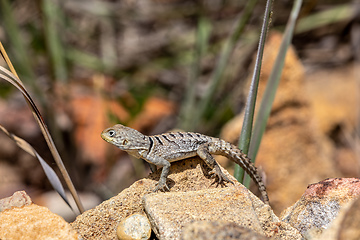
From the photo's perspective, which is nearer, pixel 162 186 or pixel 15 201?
pixel 15 201

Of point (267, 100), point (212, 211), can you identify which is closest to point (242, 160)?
point (267, 100)

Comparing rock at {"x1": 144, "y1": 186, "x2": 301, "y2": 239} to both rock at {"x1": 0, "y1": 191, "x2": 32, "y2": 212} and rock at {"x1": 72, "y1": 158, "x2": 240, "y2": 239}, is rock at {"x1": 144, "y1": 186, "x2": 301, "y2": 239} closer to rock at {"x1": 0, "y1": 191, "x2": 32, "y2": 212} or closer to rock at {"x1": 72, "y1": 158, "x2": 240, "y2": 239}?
rock at {"x1": 72, "y1": 158, "x2": 240, "y2": 239}

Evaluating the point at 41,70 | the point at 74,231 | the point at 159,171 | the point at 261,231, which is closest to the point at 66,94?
the point at 41,70

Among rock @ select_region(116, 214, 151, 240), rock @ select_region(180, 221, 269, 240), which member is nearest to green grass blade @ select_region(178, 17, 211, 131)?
rock @ select_region(116, 214, 151, 240)

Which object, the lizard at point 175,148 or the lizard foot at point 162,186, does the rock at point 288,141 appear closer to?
the lizard at point 175,148

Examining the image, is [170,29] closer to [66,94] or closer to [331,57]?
[66,94]

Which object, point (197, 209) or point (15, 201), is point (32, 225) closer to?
point (15, 201)

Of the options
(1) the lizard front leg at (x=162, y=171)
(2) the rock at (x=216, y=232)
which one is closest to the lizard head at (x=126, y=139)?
(1) the lizard front leg at (x=162, y=171)
